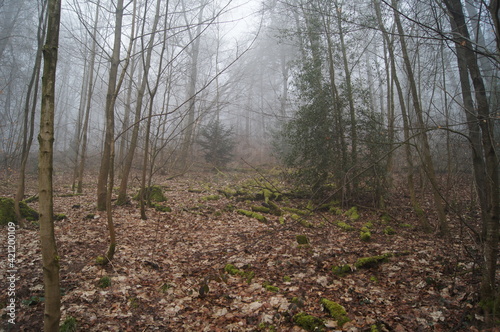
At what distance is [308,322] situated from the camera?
8.87 ft

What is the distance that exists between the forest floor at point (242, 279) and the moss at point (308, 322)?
0.19 feet

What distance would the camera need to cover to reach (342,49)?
8156 millimetres

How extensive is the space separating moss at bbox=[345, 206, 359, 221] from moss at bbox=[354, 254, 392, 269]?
2986mm

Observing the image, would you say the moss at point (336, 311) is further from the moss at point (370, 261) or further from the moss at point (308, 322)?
the moss at point (370, 261)

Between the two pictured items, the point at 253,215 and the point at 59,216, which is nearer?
the point at 59,216

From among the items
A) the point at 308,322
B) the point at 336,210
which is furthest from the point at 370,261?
the point at 336,210

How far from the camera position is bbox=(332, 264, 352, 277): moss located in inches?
149

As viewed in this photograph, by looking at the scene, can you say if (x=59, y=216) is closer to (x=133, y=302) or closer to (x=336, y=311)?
(x=133, y=302)

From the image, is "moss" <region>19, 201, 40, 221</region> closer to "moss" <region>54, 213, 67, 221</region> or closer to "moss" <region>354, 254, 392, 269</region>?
"moss" <region>54, 213, 67, 221</region>

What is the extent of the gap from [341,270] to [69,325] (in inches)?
129

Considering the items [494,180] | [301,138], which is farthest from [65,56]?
[494,180]

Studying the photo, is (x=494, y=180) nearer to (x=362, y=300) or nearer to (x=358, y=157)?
(x=362, y=300)

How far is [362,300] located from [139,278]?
2.92 meters

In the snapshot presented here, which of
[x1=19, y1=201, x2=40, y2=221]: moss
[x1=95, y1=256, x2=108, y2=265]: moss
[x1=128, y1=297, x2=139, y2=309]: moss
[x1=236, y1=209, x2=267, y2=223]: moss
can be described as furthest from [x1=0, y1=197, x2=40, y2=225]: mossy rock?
[x1=236, y1=209, x2=267, y2=223]: moss
